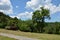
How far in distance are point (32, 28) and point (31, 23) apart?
2.25 m

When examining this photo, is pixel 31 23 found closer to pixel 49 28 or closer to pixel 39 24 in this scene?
pixel 39 24

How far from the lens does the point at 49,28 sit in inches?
2589

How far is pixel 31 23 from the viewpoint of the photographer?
73188mm

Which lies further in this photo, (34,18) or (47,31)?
(34,18)

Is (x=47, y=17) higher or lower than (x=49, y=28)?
higher

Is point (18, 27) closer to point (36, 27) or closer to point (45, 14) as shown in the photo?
point (36, 27)

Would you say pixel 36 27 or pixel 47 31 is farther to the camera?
pixel 36 27

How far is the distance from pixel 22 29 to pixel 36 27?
6429mm

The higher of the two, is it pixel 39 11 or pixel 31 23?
pixel 39 11

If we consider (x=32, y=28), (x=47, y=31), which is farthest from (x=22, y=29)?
(x=47, y=31)

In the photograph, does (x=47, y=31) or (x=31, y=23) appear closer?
(x=47, y=31)

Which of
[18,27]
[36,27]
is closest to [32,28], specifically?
[36,27]

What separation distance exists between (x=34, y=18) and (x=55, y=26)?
1121cm

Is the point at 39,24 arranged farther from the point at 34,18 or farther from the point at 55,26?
the point at 55,26
